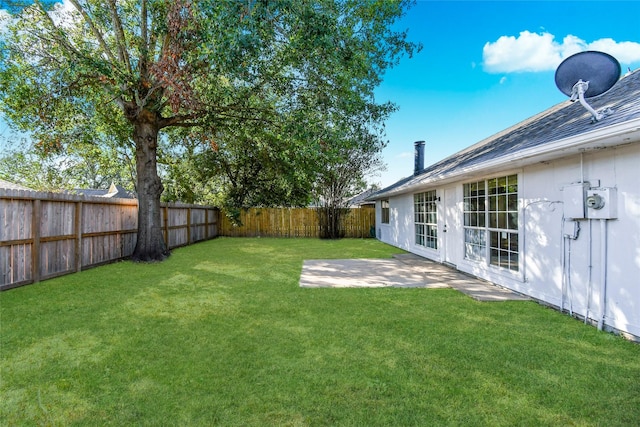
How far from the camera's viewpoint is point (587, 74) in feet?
14.8

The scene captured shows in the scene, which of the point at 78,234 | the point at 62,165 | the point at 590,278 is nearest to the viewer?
the point at 590,278

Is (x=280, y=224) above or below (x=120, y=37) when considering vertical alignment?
below

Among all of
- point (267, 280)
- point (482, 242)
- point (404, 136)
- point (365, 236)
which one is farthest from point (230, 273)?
point (404, 136)

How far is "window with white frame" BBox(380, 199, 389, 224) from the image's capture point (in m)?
15.7

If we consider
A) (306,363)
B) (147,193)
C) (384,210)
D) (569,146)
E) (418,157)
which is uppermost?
(418,157)

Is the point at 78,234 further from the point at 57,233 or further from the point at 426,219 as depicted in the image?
the point at 426,219

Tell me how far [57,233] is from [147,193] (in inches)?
111

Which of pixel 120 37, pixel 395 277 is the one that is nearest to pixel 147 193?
pixel 120 37

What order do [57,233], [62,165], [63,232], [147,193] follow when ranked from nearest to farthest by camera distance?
[57,233], [63,232], [147,193], [62,165]

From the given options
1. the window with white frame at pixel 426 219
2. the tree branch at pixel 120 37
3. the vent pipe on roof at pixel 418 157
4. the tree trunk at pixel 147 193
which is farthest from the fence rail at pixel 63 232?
the vent pipe on roof at pixel 418 157

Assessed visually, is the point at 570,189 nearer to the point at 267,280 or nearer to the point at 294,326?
the point at 294,326

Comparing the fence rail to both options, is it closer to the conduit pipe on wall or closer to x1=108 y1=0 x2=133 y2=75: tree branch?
x1=108 y1=0 x2=133 y2=75: tree branch

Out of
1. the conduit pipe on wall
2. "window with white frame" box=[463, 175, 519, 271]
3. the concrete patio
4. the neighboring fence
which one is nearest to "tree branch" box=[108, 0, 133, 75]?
the concrete patio

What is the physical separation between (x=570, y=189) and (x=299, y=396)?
Answer: 428 cm
